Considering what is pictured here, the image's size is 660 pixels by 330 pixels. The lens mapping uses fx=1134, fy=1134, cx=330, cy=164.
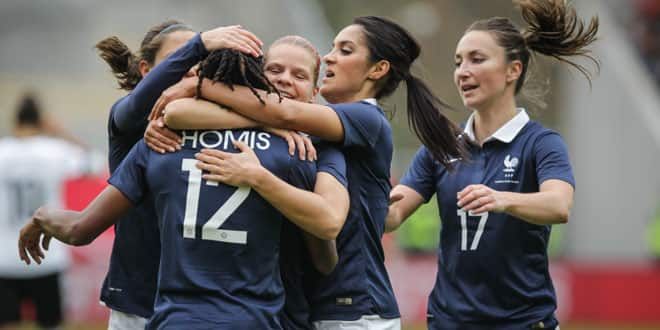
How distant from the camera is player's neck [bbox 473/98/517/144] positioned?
5250 mm

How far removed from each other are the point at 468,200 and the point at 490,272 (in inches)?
29.6

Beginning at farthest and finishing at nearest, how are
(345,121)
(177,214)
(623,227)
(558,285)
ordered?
1. (623,227)
2. (558,285)
3. (345,121)
4. (177,214)

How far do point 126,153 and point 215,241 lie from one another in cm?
98

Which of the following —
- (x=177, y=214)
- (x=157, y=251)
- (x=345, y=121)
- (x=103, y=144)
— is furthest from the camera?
(x=103, y=144)

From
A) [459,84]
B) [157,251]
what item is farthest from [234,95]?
[459,84]

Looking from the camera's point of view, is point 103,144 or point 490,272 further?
point 103,144

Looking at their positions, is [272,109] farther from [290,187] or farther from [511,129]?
[511,129]

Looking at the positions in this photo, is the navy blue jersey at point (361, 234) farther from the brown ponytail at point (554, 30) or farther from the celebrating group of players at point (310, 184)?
the brown ponytail at point (554, 30)

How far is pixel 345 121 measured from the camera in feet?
13.9

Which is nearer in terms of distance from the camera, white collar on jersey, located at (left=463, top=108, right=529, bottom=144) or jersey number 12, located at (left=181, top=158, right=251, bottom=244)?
jersey number 12, located at (left=181, top=158, right=251, bottom=244)

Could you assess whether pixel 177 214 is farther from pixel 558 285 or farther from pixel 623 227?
pixel 623 227

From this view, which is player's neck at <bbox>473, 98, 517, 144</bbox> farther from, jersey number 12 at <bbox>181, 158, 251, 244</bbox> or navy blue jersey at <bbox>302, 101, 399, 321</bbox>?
jersey number 12 at <bbox>181, 158, 251, 244</bbox>

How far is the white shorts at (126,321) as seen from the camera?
4.68 m

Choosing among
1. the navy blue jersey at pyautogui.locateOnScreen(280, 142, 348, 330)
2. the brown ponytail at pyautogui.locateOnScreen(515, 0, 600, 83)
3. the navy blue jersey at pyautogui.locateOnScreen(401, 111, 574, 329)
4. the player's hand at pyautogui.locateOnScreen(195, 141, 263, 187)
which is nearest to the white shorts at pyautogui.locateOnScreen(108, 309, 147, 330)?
the navy blue jersey at pyautogui.locateOnScreen(280, 142, 348, 330)
